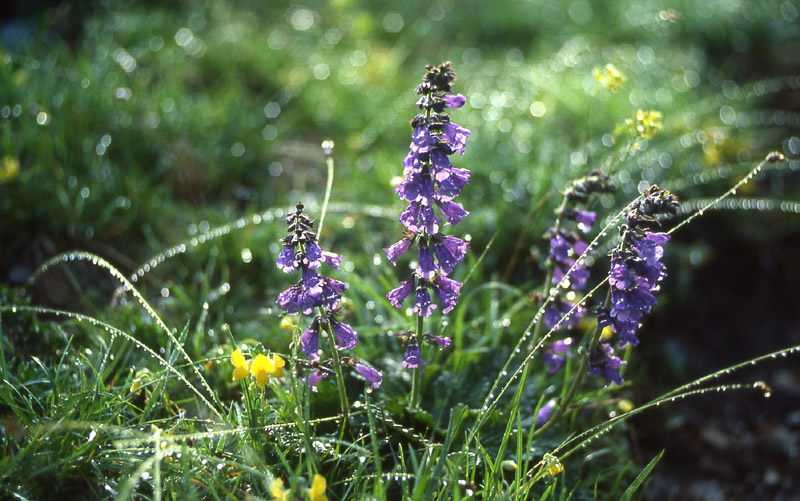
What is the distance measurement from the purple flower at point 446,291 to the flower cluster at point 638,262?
0.42 meters

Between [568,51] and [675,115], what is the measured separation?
0.89 m

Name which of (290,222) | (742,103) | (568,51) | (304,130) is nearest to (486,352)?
(290,222)

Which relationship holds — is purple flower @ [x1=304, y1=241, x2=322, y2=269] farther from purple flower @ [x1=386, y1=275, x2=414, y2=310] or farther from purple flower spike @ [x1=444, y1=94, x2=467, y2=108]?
purple flower spike @ [x1=444, y1=94, x2=467, y2=108]

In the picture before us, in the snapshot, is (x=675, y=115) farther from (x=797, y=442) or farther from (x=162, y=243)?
(x=162, y=243)

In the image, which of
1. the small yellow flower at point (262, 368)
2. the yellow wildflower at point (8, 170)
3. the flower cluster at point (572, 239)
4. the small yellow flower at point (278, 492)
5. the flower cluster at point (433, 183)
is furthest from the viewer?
the yellow wildflower at point (8, 170)

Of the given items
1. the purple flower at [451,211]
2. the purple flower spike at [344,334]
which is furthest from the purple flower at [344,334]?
the purple flower at [451,211]

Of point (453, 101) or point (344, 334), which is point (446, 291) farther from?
point (453, 101)

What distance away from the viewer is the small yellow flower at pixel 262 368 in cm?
166

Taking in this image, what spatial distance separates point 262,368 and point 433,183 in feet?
2.22

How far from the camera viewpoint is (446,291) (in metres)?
1.71

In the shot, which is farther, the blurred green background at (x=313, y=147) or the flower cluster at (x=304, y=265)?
the blurred green background at (x=313, y=147)

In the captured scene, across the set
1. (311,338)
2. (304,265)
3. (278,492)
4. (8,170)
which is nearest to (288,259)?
(304,265)

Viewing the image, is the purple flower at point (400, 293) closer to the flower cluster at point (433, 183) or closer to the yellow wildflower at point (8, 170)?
the flower cluster at point (433, 183)

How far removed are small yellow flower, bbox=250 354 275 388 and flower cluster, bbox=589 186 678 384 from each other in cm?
92
